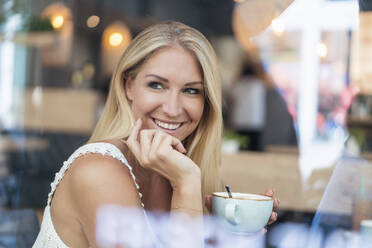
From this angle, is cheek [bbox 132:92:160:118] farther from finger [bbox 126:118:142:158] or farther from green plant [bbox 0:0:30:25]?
green plant [bbox 0:0:30:25]

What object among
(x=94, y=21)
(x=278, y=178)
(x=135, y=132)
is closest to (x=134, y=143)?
(x=135, y=132)

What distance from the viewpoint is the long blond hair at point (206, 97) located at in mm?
872

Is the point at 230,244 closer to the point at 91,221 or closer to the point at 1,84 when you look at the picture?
the point at 91,221

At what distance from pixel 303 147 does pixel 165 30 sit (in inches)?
67.8

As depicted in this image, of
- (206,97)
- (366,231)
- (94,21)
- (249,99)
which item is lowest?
(249,99)

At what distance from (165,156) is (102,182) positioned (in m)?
0.13

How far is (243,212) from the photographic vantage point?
2.26 ft

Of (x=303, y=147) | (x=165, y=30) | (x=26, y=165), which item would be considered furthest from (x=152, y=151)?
(x=26, y=165)

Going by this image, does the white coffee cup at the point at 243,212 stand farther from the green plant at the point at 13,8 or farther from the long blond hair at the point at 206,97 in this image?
the green plant at the point at 13,8

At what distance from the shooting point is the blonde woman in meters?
0.78

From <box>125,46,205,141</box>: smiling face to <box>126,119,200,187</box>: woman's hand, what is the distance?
9 centimetres

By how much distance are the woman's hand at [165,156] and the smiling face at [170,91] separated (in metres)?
0.09

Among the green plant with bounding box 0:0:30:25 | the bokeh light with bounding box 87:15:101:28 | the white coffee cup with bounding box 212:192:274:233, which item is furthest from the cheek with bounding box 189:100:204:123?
the green plant with bounding box 0:0:30:25

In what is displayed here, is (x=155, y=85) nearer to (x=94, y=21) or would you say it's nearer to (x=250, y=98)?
(x=94, y=21)
